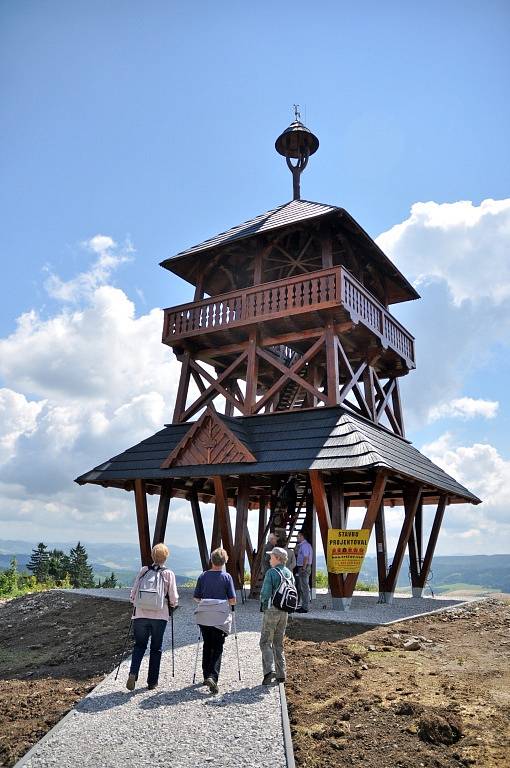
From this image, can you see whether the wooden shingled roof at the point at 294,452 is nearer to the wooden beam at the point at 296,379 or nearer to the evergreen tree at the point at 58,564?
the wooden beam at the point at 296,379

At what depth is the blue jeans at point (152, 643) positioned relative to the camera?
7.02 m

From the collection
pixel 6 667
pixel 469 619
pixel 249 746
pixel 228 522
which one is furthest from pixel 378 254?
pixel 249 746

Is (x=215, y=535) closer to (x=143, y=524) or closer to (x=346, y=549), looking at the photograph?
(x=143, y=524)

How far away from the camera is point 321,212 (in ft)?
55.6

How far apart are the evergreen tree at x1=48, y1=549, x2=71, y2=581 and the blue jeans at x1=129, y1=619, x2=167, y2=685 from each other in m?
41.5

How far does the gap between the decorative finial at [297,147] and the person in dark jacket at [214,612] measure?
55.8ft

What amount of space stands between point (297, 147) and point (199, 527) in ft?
45.7

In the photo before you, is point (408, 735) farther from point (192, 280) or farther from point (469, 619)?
point (192, 280)

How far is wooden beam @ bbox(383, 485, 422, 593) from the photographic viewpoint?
623 inches

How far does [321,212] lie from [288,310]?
3.06m

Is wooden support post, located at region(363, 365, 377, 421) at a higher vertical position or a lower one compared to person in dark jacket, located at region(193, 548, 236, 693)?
higher

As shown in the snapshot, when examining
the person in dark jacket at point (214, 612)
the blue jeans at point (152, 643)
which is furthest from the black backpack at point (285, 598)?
the blue jeans at point (152, 643)

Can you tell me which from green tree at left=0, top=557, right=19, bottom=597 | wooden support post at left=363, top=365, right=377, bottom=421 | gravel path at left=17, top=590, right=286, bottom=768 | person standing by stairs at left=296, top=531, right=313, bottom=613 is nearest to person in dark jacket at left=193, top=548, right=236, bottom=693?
gravel path at left=17, top=590, right=286, bottom=768

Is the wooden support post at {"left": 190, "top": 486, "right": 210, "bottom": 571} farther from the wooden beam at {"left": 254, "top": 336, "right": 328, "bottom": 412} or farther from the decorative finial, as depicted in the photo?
the decorative finial
